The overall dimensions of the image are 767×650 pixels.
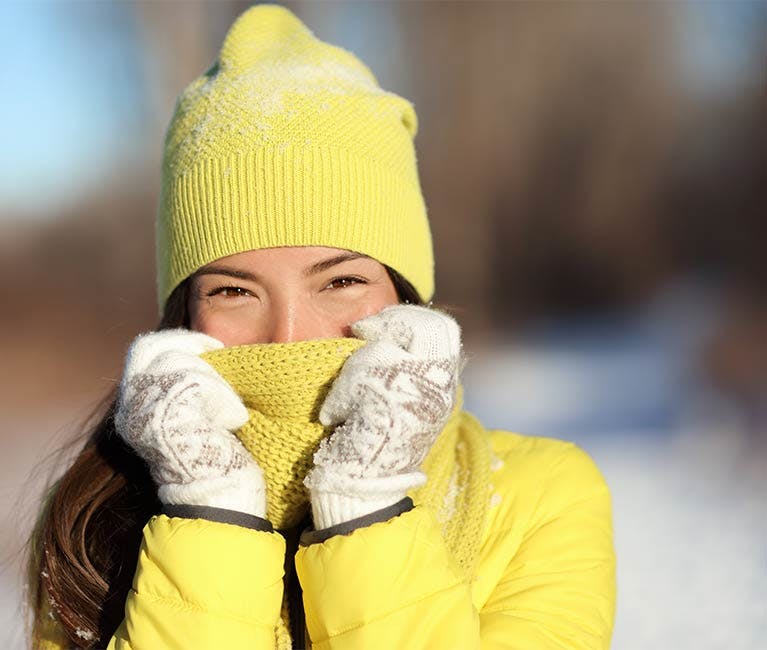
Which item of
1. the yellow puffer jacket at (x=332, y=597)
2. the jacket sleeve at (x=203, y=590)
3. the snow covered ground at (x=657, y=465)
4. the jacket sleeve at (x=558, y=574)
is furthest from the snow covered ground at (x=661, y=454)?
the jacket sleeve at (x=203, y=590)

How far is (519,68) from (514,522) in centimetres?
1080

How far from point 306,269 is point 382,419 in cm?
45

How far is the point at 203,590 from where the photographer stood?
1.25 m

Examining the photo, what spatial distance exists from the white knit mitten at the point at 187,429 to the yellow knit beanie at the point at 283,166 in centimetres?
33

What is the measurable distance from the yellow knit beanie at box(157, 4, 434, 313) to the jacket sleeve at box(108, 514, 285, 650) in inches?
23.6

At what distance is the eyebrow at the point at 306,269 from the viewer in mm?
1636

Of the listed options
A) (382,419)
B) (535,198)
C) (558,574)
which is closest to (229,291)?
(382,419)

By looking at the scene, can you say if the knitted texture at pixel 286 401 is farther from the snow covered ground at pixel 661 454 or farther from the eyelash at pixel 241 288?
the snow covered ground at pixel 661 454

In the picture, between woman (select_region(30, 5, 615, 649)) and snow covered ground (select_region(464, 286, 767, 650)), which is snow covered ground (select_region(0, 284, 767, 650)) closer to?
snow covered ground (select_region(464, 286, 767, 650))

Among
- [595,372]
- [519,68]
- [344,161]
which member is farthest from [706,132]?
[344,161]

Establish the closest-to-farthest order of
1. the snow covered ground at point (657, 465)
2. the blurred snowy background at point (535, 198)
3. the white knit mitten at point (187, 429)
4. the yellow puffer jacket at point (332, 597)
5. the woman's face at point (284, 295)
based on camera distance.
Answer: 1. the yellow puffer jacket at point (332, 597)
2. the white knit mitten at point (187, 429)
3. the woman's face at point (284, 295)
4. the snow covered ground at point (657, 465)
5. the blurred snowy background at point (535, 198)

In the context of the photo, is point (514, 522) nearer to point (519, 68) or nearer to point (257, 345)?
point (257, 345)

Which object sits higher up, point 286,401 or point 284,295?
point 284,295

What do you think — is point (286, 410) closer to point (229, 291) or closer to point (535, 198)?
point (229, 291)
